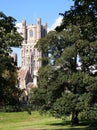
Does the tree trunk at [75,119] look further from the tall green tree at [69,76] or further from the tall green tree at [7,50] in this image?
the tall green tree at [7,50]

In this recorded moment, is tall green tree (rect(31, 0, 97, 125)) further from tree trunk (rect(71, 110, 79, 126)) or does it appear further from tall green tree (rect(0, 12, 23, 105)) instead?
tall green tree (rect(0, 12, 23, 105))

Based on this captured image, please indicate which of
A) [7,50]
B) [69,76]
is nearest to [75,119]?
[69,76]

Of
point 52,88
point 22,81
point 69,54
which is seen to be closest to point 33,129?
point 52,88

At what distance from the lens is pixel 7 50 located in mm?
24750

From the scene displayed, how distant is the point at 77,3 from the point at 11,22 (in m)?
8.12

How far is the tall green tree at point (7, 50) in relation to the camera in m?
24.5

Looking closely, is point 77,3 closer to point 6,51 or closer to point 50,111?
point 6,51

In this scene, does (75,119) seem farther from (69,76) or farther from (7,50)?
(7,50)

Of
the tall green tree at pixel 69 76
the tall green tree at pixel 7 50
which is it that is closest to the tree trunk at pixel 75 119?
the tall green tree at pixel 69 76

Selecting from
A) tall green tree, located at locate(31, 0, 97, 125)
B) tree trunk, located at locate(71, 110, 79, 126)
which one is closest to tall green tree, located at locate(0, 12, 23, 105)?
tall green tree, located at locate(31, 0, 97, 125)

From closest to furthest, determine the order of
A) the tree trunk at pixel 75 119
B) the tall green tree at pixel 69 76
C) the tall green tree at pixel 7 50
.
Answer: the tall green tree at pixel 7 50 → the tall green tree at pixel 69 76 → the tree trunk at pixel 75 119

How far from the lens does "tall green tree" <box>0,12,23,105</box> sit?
80.4 feet

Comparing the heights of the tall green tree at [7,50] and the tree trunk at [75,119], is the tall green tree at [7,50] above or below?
above

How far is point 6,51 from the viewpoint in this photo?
24.9 m
